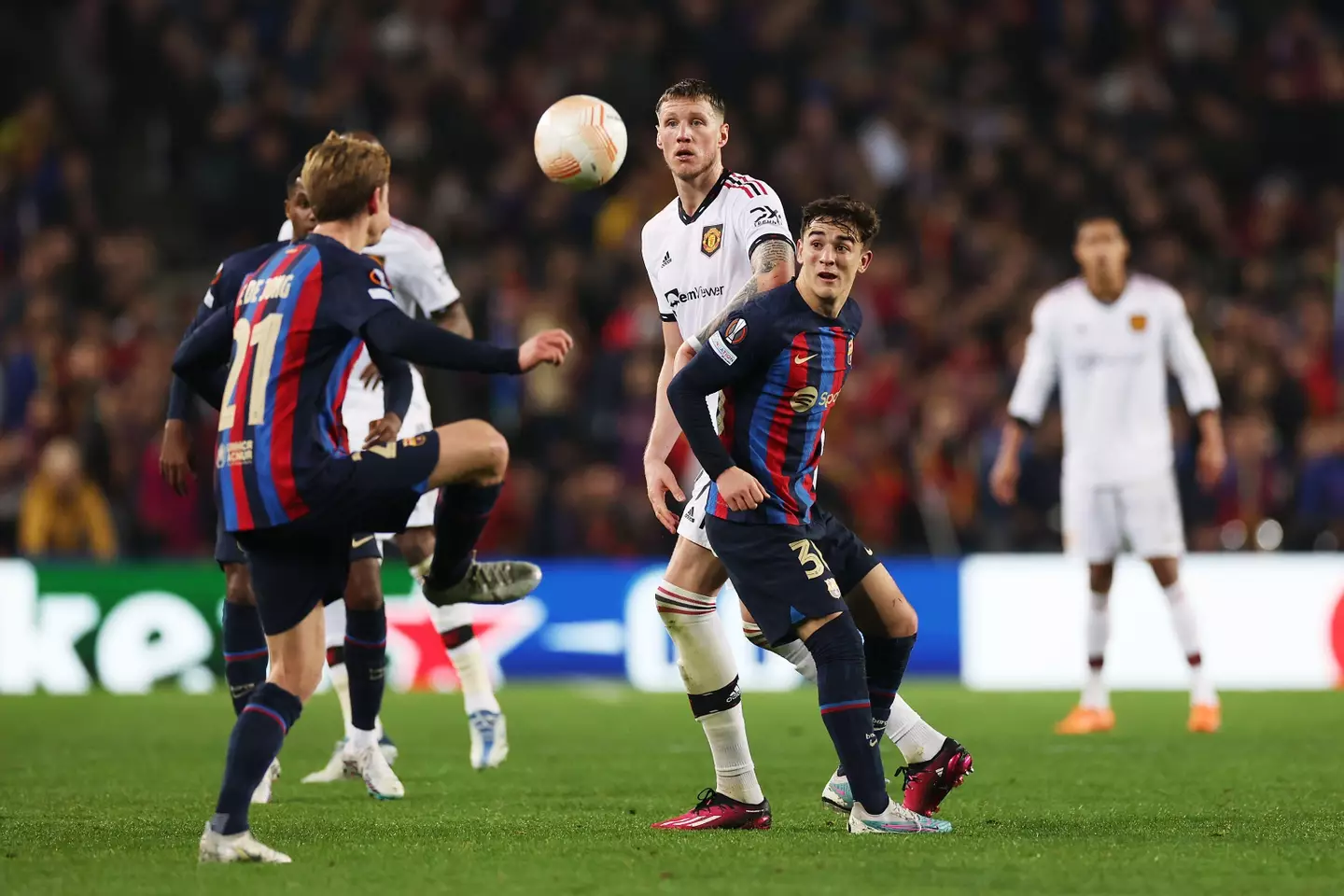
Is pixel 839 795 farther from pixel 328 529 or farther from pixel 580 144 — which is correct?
pixel 580 144

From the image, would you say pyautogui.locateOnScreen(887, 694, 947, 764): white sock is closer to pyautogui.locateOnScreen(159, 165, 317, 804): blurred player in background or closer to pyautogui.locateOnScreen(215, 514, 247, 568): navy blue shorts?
pyautogui.locateOnScreen(159, 165, 317, 804): blurred player in background

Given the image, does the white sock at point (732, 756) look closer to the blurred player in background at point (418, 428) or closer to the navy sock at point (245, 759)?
the navy sock at point (245, 759)

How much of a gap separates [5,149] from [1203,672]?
12718 mm

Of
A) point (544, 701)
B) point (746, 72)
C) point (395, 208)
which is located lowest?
point (544, 701)

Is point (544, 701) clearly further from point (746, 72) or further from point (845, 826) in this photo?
point (746, 72)

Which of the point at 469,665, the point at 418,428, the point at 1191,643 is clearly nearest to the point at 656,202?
the point at 1191,643

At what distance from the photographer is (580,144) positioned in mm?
7012

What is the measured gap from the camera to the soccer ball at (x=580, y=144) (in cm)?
701

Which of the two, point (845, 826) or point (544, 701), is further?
point (544, 701)

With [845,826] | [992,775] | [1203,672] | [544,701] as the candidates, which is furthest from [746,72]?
[845,826]

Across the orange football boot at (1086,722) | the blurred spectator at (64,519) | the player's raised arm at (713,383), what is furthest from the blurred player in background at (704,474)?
the blurred spectator at (64,519)

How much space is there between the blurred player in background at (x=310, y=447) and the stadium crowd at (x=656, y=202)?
9.22 metres

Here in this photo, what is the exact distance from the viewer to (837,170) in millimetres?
18500

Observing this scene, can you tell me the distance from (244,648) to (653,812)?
184cm
